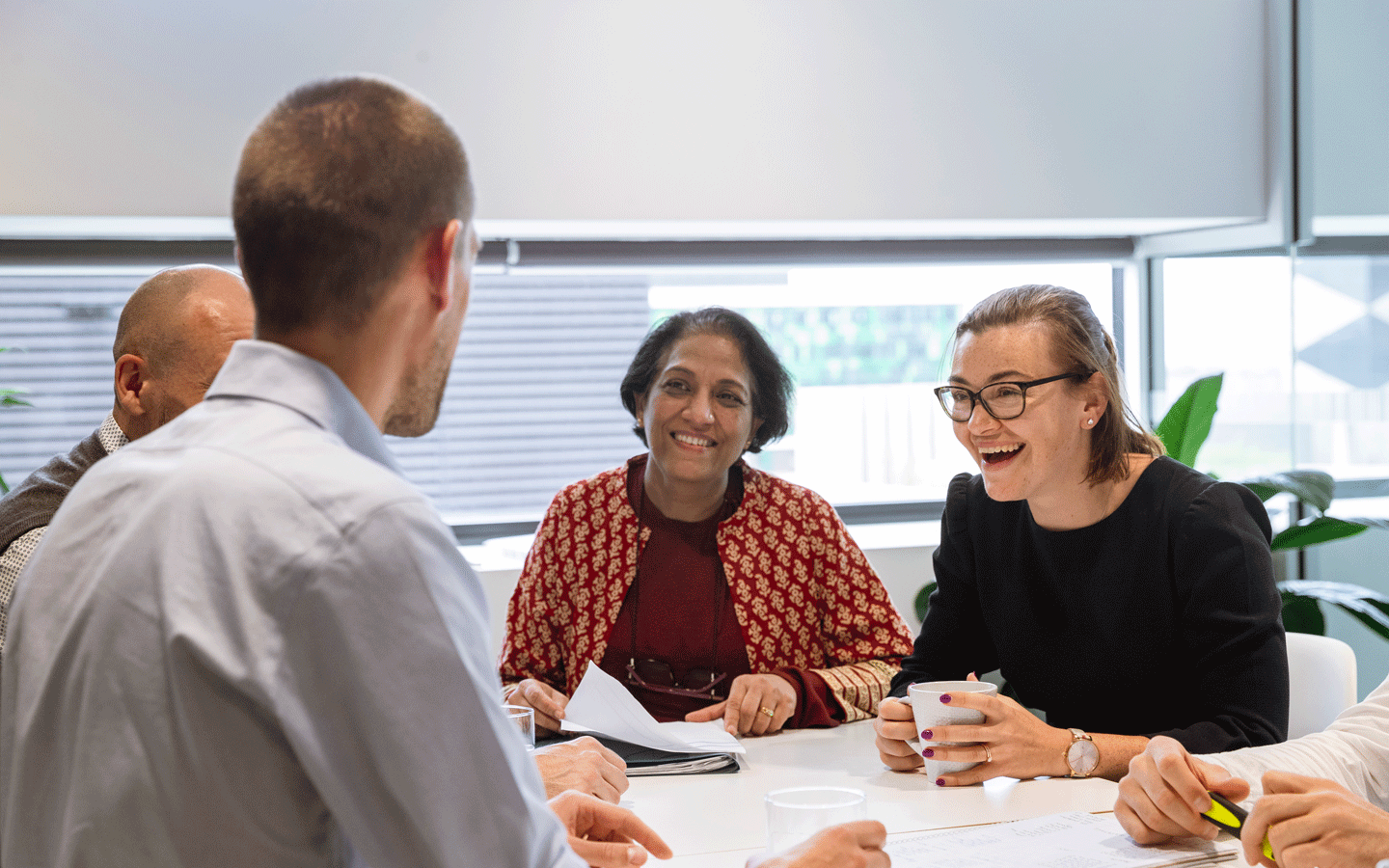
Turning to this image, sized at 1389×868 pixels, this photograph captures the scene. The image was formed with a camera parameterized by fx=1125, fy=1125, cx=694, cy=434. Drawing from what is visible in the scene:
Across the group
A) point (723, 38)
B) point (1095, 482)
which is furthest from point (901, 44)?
point (1095, 482)

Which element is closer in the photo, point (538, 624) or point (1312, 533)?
point (538, 624)

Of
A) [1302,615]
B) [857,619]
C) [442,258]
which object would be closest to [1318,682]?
[857,619]

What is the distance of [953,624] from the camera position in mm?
1979

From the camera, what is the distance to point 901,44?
316 cm

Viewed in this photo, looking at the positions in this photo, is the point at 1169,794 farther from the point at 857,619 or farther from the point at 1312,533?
the point at 1312,533

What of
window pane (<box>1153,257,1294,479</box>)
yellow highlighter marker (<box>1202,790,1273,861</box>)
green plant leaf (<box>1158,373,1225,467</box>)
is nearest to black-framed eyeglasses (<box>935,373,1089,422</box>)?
yellow highlighter marker (<box>1202,790,1273,861</box>)

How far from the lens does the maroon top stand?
2.23 m

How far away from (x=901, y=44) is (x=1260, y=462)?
1770mm

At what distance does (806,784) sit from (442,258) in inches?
40.0

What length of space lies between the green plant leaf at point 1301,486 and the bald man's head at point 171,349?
2.59m

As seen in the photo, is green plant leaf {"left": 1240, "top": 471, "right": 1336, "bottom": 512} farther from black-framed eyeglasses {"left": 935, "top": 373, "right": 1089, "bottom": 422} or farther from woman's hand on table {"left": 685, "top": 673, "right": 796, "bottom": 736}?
woman's hand on table {"left": 685, "top": 673, "right": 796, "bottom": 736}

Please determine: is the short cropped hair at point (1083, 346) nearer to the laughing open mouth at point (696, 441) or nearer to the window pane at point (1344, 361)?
the laughing open mouth at point (696, 441)

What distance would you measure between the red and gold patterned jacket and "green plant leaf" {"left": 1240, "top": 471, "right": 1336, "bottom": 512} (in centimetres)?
138

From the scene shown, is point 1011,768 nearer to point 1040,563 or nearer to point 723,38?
point 1040,563
